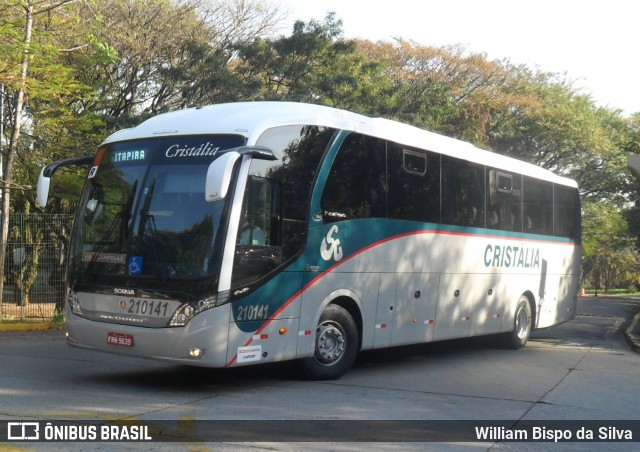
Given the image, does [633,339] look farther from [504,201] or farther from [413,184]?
[413,184]

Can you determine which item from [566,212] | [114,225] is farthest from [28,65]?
[566,212]

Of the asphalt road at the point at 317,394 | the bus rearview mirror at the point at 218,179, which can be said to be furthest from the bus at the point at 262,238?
the asphalt road at the point at 317,394

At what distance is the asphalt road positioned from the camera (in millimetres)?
7613

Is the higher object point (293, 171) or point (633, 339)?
point (293, 171)

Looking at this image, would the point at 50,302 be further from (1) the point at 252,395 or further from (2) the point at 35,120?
(1) the point at 252,395

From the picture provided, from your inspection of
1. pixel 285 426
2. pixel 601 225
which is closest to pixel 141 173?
pixel 285 426

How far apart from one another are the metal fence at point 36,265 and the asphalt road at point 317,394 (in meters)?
6.25

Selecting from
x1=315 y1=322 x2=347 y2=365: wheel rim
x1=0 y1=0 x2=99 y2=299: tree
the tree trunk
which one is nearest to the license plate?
x1=315 y1=322 x2=347 y2=365: wheel rim

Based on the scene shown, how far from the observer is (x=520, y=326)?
52.5 ft

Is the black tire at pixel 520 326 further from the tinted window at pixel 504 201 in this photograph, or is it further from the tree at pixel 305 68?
the tree at pixel 305 68

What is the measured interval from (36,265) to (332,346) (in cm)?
1304

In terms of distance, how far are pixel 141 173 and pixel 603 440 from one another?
5958 millimetres

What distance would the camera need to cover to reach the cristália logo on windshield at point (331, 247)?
10438mm

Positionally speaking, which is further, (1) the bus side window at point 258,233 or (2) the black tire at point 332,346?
(2) the black tire at point 332,346
